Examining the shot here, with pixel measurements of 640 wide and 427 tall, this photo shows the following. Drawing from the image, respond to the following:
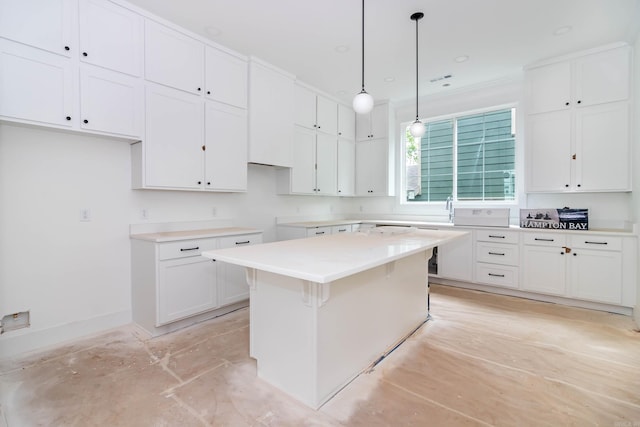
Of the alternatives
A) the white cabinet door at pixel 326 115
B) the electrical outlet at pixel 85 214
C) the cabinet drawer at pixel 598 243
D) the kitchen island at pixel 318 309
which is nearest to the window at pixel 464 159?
the cabinet drawer at pixel 598 243

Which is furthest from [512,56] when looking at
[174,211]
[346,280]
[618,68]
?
[174,211]

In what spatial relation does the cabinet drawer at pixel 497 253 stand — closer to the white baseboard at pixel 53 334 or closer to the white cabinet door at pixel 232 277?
the white cabinet door at pixel 232 277


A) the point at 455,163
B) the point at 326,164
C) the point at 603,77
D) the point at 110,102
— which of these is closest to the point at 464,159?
the point at 455,163

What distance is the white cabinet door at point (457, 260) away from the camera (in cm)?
395

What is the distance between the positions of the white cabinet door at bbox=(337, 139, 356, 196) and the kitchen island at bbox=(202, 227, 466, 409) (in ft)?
9.18

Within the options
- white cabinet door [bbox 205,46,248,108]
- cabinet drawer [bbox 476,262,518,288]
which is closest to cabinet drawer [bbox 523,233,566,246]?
cabinet drawer [bbox 476,262,518,288]

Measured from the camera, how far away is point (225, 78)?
3.28 meters

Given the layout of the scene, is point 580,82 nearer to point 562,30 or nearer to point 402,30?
point 562,30

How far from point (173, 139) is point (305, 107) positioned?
6.72ft

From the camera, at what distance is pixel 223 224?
362cm

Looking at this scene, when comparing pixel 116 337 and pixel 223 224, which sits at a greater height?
pixel 223 224

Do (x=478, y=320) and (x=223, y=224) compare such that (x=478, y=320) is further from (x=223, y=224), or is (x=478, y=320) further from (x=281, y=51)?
(x=281, y=51)

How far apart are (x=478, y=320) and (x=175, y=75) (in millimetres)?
3812

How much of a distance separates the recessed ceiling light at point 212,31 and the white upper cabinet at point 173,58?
0.14m
